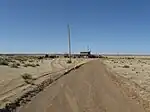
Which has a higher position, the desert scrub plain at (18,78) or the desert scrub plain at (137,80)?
the desert scrub plain at (18,78)

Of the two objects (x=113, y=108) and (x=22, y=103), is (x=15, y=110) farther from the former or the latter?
(x=113, y=108)

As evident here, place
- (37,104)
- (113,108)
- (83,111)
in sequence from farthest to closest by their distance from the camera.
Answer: (37,104), (113,108), (83,111)

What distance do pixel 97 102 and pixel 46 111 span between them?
115 inches

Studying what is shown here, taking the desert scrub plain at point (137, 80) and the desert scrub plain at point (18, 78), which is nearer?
the desert scrub plain at point (18, 78)

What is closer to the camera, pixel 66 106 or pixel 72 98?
pixel 66 106

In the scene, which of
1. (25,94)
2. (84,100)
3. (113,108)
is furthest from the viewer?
(25,94)

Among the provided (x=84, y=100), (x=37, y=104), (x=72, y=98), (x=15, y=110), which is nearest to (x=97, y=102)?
(x=84, y=100)

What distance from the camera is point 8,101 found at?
12.2 metres

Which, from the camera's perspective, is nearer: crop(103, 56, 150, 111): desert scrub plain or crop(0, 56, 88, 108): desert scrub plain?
crop(0, 56, 88, 108): desert scrub plain

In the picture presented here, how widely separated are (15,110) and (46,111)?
1.26 meters

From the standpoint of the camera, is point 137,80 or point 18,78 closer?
point 18,78

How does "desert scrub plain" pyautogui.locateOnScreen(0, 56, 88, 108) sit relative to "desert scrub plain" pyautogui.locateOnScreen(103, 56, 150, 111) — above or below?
above

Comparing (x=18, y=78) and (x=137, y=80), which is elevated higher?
(x=18, y=78)

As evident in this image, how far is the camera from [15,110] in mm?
10367
